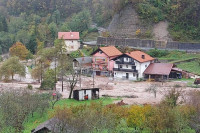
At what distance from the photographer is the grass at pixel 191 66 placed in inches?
1809

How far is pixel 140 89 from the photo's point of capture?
4012 cm

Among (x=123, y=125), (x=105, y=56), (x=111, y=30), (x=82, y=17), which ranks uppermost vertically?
(x=82, y=17)

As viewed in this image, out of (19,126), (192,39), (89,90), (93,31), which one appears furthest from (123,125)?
(93,31)

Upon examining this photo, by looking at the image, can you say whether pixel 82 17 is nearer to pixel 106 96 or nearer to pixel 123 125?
pixel 106 96

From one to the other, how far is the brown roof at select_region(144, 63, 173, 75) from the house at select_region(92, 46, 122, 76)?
6.53 metres

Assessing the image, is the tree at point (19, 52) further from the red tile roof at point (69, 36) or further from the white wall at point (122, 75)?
the white wall at point (122, 75)

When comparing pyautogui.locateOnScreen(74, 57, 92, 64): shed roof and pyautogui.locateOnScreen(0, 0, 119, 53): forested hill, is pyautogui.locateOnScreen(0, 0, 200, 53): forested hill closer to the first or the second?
pyautogui.locateOnScreen(0, 0, 119, 53): forested hill

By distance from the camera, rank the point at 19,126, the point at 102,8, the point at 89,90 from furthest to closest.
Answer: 1. the point at 102,8
2. the point at 89,90
3. the point at 19,126

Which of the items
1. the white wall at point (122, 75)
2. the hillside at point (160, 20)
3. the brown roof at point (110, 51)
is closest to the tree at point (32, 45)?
the hillside at point (160, 20)

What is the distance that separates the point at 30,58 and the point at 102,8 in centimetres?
3523

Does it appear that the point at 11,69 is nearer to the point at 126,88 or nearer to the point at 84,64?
the point at 84,64

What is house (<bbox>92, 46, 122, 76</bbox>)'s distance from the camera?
51.1 metres

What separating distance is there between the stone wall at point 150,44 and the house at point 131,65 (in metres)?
9.98

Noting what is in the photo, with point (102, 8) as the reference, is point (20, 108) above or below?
below
